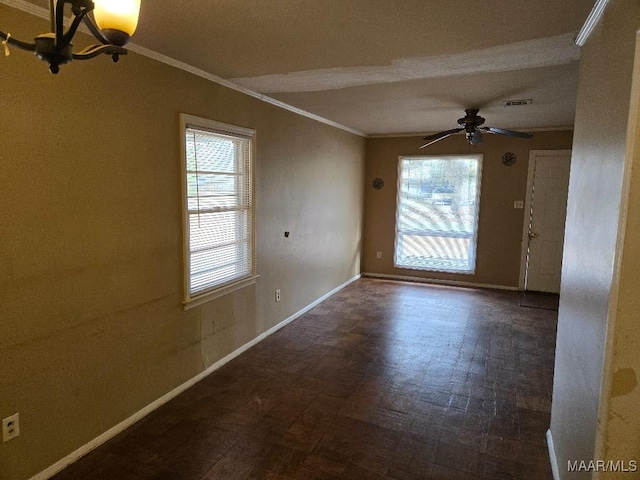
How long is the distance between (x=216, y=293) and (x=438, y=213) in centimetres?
427

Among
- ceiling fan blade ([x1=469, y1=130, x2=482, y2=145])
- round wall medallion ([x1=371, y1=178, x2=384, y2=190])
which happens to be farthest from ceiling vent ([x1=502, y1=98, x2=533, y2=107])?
round wall medallion ([x1=371, y1=178, x2=384, y2=190])

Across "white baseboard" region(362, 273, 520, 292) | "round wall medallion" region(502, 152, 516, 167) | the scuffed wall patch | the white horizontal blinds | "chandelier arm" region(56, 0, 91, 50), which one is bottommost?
"white baseboard" region(362, 273, 520, 292)

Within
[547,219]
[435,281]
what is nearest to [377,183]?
[435,281]

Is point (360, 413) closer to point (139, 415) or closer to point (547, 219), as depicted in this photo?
point (139, 415)

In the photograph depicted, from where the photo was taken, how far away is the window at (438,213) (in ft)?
20.3

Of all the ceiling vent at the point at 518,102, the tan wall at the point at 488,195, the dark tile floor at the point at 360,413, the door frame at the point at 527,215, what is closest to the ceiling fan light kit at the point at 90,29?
the dark tile floor at the point at 360,413

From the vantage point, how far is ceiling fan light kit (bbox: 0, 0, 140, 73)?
3.53 ft

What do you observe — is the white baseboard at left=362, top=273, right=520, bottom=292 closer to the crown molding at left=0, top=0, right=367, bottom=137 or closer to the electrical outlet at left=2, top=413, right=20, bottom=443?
the crown molding at left=0, top=0, right=367, bottom=137

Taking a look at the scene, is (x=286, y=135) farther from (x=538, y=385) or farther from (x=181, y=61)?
(x=538, y=385)

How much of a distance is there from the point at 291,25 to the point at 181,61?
1.01 meters

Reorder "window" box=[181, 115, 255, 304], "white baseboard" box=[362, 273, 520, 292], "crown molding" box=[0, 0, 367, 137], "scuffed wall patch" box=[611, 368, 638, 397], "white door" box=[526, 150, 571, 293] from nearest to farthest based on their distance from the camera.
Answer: "scuffed wall patch" box=[611, 368, 638, 397] < "crown molding" box=[0, 0, 367, 137] < "window" box=[181, 115, 255, 304] < "white door" box=[526, 150, 571, 293] < "white baseboard" box=[362, 273, 520, 292]

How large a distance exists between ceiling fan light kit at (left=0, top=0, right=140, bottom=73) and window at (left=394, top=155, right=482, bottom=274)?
571 cm

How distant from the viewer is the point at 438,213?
21.1 ft

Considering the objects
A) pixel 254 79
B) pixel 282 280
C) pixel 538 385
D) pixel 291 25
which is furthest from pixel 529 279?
pixel 291 25
